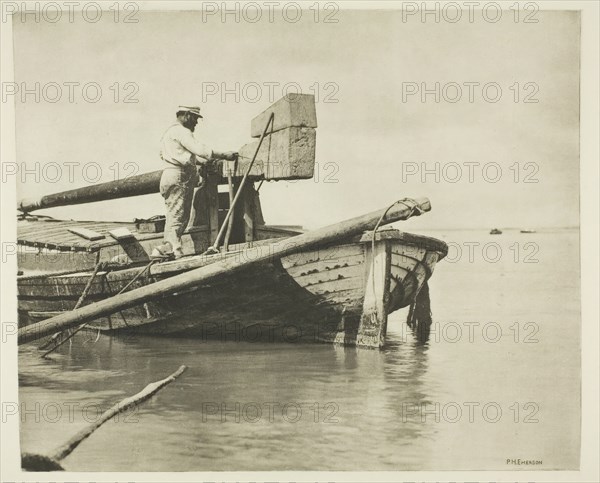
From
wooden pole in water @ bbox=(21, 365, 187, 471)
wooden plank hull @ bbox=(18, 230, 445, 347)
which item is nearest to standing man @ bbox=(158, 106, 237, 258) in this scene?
wooden plank hull @ bbox=(18, 230, 445, 347)

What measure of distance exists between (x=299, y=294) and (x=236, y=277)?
A: 55cm

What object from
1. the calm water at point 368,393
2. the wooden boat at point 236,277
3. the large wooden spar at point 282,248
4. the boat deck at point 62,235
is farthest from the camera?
the boat deck at point 62,235

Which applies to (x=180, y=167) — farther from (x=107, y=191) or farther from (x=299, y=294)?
(x=299, y=294)

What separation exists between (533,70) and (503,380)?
8.14ft

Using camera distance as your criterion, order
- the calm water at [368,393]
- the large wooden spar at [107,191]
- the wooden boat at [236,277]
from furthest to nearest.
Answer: the large wooden spar at [107,191] → the wooden boat at [236,277] → the calm water at [368,393]

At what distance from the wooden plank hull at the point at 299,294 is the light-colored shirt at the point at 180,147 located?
0.84 meters

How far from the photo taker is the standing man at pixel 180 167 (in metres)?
8.16

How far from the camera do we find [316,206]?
830 cm

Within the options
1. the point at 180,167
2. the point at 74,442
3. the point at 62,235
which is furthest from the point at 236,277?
the point at 62,235

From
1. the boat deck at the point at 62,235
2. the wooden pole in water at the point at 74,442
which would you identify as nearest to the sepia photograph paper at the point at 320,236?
the wooden pole in water at the point at 74,442

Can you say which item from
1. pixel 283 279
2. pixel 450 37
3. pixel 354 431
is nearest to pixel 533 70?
pixel 450 37

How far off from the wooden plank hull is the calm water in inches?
6.4
